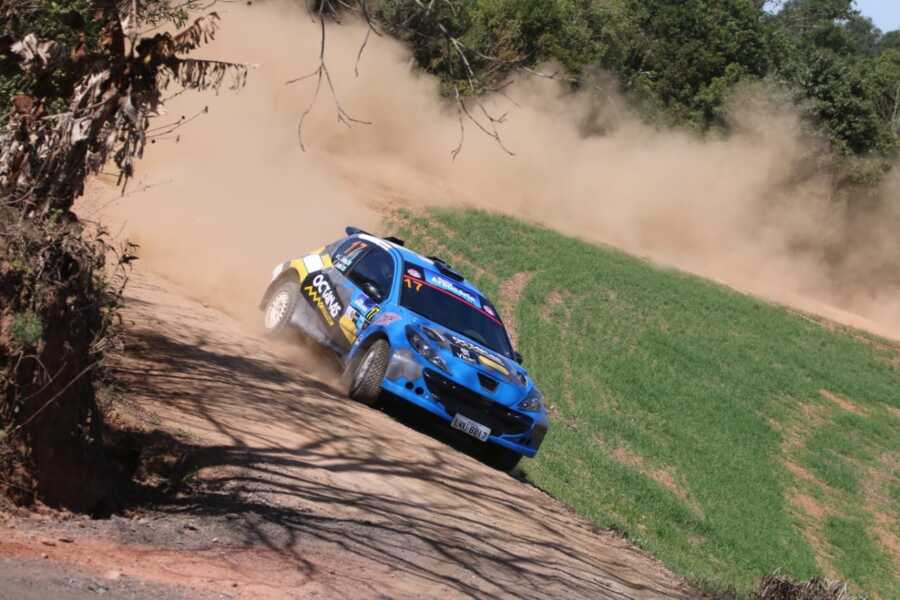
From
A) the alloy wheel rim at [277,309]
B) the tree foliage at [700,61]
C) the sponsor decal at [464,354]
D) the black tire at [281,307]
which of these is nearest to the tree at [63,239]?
the sponsor decal at [464,354]

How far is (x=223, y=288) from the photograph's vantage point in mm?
15312

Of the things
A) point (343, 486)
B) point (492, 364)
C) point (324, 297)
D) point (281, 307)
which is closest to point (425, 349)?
point (492, 364)

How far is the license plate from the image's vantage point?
1034 cm

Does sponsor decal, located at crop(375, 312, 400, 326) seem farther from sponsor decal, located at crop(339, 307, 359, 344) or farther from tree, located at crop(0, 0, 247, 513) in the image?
tree, located at crop(0, 0, 247, 513)

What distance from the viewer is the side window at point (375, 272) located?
11492 millimetres

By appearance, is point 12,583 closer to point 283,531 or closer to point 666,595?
point 283,531

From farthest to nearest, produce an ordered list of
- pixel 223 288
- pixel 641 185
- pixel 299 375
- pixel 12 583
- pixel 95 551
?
pixel 641 185 → pixel 223 288 → pixel 299 375 → pixel 95 551 → pixel 12 583

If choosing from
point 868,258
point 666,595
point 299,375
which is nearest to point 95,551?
point 666,595

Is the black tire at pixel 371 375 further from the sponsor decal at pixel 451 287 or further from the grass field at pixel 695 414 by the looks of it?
the grass field at pixel 695 414

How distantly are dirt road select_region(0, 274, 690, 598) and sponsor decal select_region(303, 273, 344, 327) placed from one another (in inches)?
27.0

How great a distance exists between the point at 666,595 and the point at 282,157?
2408 cm

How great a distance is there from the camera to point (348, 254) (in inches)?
Answer: 485

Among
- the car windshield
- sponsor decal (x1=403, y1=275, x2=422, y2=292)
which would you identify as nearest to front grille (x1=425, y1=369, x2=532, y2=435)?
the car windshield

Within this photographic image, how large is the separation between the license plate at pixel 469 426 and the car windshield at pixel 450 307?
1.28 m
